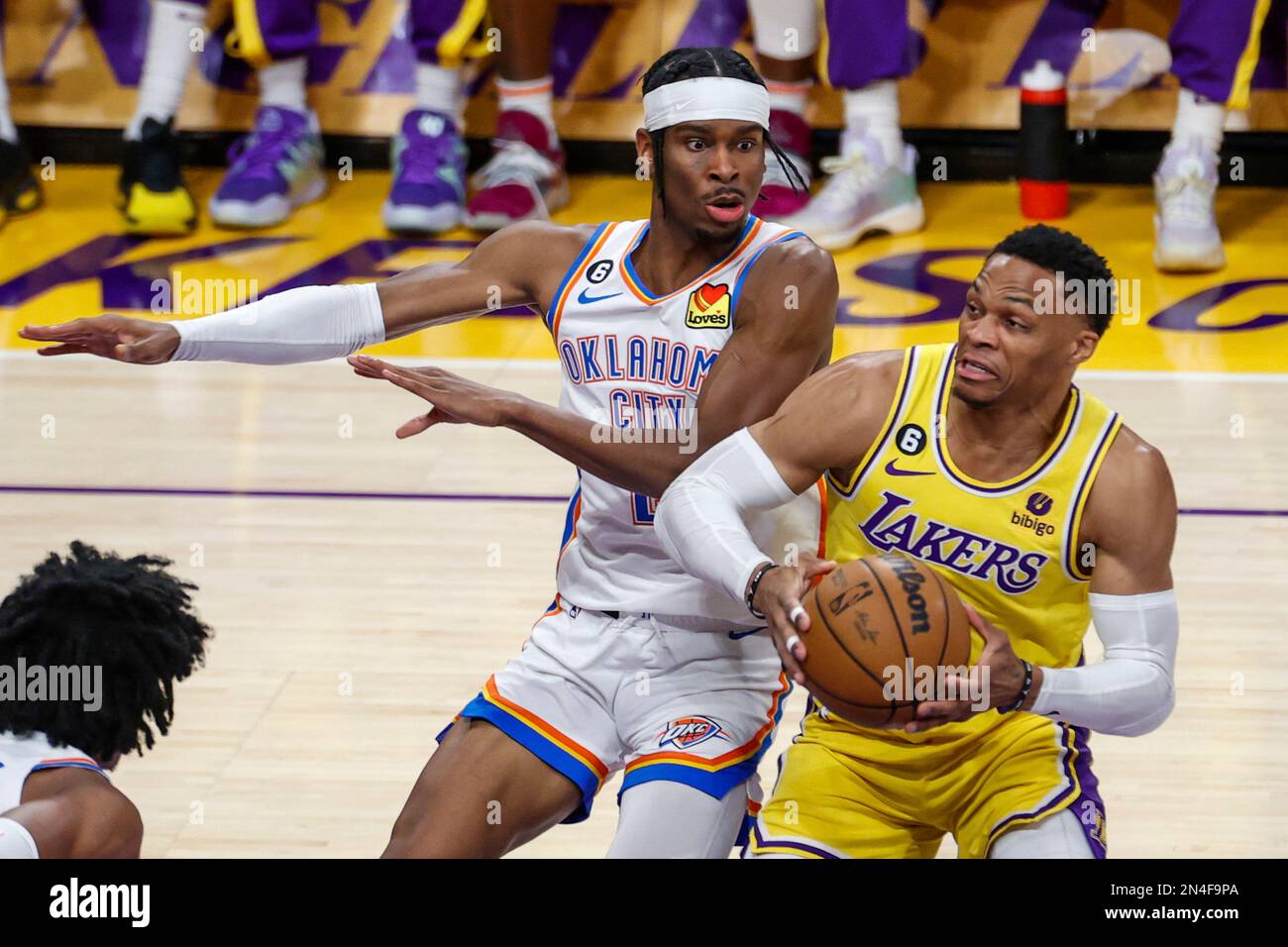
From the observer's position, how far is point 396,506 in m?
6.48

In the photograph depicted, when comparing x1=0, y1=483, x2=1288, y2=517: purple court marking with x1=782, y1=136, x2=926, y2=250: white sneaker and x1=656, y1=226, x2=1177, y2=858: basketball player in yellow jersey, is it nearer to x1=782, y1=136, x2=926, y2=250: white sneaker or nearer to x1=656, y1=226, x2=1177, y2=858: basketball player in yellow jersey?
x1=656, y1=226, x2=1177, y2=858: basketball player in yellow jersey

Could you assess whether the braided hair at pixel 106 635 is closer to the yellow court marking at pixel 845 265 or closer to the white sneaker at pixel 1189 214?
the yellow court marking at pixel 845 265

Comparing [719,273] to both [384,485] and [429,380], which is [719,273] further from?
[384,485]

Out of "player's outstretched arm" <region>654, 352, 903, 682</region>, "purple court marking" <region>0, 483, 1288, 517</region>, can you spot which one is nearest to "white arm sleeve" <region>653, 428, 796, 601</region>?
"player's outstretched arm" <region>654, 352, 903, 682</region>

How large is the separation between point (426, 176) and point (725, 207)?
5.59m

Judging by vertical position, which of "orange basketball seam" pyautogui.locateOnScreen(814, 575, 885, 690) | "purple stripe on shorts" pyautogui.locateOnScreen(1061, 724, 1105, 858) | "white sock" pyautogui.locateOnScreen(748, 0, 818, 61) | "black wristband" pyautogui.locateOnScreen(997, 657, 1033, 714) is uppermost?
"white sock" pyautogui.locateOnScreen(748, 0, 818, 61)

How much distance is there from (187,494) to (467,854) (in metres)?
3.18

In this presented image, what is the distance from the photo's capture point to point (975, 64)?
982 centimetres

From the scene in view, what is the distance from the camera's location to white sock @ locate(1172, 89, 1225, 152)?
876 centimetres

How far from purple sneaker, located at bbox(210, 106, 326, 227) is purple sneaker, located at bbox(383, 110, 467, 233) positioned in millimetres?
541

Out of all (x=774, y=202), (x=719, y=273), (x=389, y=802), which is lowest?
(x=389, y=802)

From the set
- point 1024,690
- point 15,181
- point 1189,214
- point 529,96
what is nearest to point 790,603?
point 1024,690
